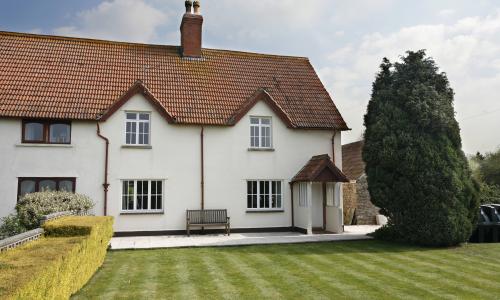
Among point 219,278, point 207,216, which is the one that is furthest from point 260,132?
point 219,278

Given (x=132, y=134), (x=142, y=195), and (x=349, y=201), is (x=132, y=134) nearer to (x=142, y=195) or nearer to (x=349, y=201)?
(x=142, y=195)

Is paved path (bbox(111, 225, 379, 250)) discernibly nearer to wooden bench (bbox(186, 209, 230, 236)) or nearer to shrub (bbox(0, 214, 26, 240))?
wooden bench (bbox(186, 209, 230, 236))

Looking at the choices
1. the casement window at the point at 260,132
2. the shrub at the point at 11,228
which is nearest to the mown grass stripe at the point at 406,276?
the casement window at the point at 260,132

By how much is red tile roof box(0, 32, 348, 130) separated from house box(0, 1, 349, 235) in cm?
7

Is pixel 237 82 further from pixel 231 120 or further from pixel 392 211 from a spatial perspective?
pixel 392 211

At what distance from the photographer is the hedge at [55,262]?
17.4ft

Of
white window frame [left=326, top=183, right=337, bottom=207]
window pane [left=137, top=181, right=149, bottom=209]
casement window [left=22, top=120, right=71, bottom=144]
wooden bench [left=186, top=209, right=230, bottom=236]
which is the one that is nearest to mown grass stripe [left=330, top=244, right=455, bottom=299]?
white window frame [left=326, top=183, right=337, bottom=207]

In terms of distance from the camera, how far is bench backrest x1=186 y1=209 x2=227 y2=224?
1925 centimetres

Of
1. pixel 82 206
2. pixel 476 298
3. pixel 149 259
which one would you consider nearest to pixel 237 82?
pixel 82 206

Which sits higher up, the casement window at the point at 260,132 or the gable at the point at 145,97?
the gable at the point at 145,97

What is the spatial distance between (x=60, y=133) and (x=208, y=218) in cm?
766

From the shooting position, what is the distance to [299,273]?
36.9 ft

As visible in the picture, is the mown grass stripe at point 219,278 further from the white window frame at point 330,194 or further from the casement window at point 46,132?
the casement window at point 46,132

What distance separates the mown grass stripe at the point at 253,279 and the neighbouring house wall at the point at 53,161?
27.0ft
